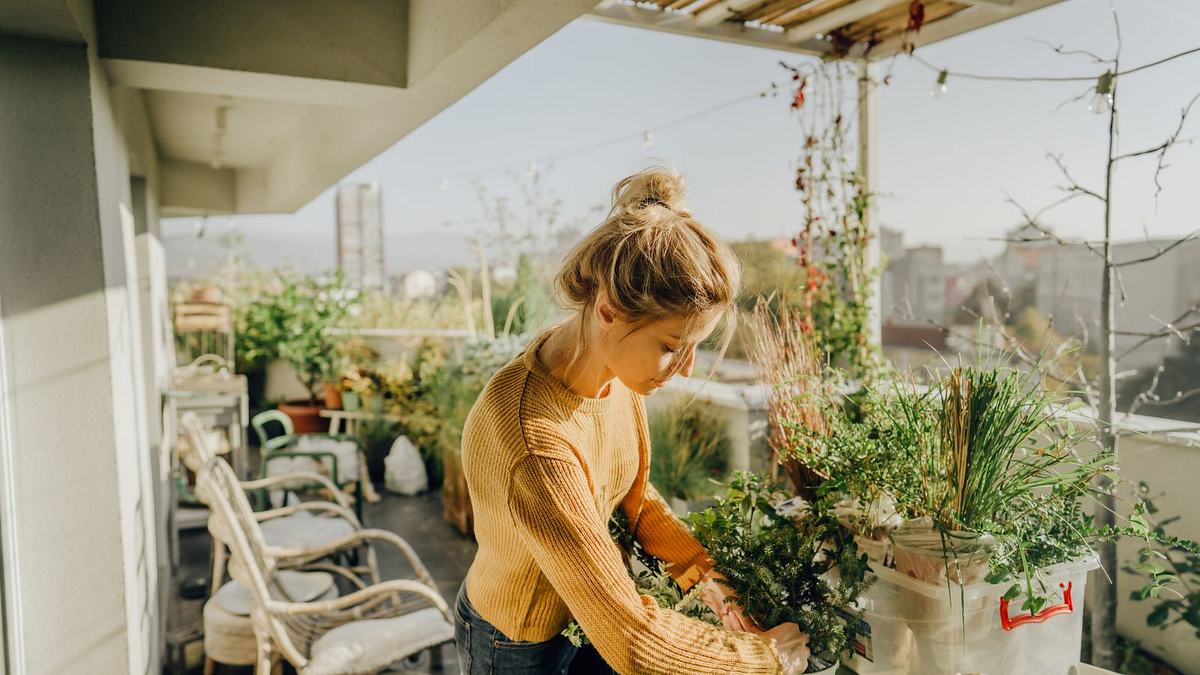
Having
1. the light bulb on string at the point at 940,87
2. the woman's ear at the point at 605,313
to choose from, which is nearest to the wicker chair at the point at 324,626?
the woman's ear at the point at 605,313

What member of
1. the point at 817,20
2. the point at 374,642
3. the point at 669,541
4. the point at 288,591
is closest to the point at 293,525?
the point at 288,591

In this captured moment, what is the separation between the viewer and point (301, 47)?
6.99 ft

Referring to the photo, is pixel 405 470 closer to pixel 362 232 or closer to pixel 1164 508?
pixel 1164 508

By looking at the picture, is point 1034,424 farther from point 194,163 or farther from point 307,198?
point 194,163

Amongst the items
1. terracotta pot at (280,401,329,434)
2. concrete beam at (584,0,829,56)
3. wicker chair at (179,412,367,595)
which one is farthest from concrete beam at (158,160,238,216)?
concrete beam at (584,0,829,56)

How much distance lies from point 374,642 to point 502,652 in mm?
1348

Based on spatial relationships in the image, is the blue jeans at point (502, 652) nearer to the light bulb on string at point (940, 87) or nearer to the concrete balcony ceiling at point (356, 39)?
the concrete balcony ceiling at point (356, 39)

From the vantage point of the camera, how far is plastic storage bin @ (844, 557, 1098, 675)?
4.44 ft

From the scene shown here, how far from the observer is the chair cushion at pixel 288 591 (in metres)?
3.07

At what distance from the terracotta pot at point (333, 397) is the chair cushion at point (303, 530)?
333 cm

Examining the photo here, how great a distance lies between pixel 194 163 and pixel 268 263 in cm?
331

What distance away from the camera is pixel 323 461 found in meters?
5.30

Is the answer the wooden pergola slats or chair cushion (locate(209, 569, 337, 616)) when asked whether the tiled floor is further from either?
the wooden pergola slats

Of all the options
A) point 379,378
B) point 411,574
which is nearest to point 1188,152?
point 411,574
